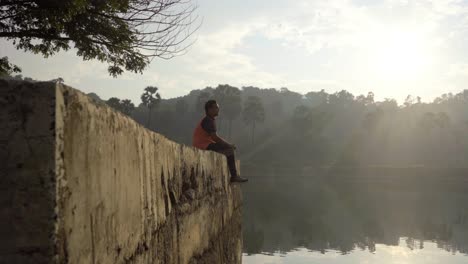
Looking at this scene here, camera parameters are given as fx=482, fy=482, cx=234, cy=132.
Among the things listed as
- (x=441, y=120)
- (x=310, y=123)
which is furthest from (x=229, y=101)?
(x=441, y=120)

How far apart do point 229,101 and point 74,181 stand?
4021 inches

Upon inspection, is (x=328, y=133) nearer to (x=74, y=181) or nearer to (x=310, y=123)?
(x=310, y=123)

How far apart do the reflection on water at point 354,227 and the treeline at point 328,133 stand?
4179 cm

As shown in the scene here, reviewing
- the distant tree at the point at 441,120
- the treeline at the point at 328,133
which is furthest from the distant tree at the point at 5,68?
the distant tree at the point at 441,120

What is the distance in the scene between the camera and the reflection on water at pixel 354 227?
26.0 meters

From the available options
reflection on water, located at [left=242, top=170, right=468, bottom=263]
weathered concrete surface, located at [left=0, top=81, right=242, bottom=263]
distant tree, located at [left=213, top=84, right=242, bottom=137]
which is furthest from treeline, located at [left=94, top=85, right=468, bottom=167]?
weathered concrete surface, located at [left=0, top=81, right=242, bottom=263]

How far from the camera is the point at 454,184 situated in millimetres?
67250

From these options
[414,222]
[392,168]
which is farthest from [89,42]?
[392,168]

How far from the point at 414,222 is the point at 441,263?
34.4 feet

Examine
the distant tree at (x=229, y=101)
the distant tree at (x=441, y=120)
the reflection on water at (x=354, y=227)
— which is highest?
the distant tree at (x=229, y=101)

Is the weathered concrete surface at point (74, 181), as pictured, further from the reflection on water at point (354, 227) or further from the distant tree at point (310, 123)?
the distant tree at point (310, 123)

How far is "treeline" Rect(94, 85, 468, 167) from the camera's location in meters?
97.1

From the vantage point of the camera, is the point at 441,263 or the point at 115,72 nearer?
the point at 115,72

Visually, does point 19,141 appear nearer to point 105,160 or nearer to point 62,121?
point 62,121
